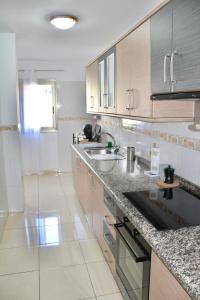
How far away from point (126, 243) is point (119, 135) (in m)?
2.06

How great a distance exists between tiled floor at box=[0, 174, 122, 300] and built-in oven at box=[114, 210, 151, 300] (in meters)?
0.39

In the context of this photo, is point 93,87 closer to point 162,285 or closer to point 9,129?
point 9,129

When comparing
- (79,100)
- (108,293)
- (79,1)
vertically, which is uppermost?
(79,1)

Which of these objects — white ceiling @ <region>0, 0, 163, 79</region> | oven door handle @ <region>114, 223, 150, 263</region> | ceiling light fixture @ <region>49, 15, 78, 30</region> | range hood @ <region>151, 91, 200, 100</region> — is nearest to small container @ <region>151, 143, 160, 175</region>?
oven door handle @ <region>114, 223, 150, 263</region>

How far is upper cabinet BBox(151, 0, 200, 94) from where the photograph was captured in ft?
3.96

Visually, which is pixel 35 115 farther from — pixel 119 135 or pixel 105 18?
pixel 105 18

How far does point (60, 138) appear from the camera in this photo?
5172mm

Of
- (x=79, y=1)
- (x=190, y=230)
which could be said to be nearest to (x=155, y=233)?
(x=190, y=230)

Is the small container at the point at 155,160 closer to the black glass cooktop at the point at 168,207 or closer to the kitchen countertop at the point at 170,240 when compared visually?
the kitchen countertop at the point at 170,240

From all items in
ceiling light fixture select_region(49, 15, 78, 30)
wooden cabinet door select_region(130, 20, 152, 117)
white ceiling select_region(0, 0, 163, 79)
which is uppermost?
white ceiling select_region(0, 0, 163, 79)

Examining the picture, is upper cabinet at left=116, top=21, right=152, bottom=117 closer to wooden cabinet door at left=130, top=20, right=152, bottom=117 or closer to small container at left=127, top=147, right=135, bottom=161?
wooden cabinet door at left=130, top=20, right=152, bottom=117

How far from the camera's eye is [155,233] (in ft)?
3.86

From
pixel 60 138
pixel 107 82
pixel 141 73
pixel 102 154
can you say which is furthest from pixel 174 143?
pixel 60 138

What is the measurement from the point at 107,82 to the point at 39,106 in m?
2.54
